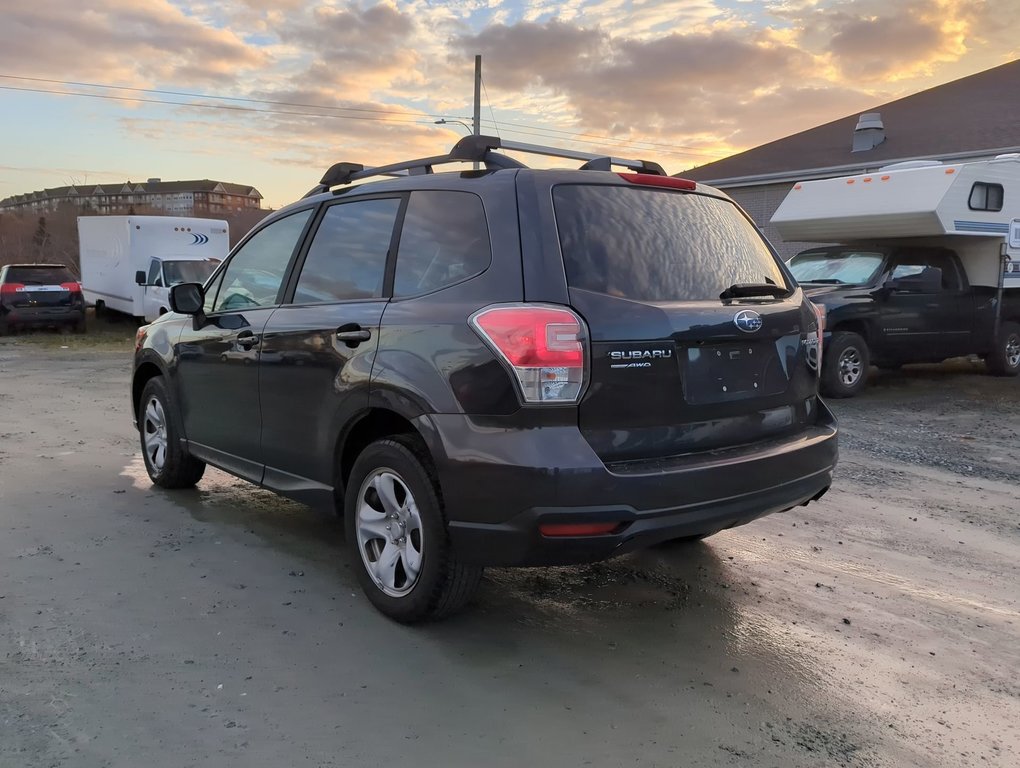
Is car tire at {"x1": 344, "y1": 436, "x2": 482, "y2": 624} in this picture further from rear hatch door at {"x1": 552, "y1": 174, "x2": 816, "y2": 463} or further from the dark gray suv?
rear hatch door at {"x1": 552, "y1": 174, "x2": 816, "y2": 463}

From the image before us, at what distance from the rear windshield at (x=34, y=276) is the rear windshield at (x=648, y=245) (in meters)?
17.6

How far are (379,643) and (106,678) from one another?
1.00 meters

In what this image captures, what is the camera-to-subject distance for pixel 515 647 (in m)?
3.31

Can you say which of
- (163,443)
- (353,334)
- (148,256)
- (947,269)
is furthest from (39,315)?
(947,269)

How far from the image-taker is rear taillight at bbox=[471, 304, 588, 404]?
289 cm

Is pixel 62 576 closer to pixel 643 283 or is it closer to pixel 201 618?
pixel 201 618

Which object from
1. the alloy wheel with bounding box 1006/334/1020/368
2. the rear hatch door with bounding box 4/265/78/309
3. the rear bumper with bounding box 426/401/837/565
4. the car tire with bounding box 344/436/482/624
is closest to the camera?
the rear bumper with bounding box 426/401/837/565

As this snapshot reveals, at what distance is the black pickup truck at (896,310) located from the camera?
941 centimetres

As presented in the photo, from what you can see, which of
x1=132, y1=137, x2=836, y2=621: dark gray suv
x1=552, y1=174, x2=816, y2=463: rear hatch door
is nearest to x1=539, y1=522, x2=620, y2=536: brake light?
x1=132, y1=137, x2=836, y2=621: dark gray suv

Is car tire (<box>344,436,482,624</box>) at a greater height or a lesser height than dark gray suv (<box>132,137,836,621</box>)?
lesser

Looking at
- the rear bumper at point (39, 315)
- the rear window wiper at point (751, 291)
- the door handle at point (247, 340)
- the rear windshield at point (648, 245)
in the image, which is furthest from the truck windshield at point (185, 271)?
the rear window wiper at point (751, 291)

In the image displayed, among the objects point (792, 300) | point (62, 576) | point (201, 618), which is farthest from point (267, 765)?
point (792, 300)

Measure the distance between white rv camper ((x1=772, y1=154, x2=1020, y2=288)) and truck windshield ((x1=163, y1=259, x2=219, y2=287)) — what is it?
11971 mm

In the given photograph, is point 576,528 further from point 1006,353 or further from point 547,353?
point 1006,353
